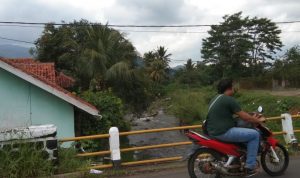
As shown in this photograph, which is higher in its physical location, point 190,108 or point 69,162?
point 190,108

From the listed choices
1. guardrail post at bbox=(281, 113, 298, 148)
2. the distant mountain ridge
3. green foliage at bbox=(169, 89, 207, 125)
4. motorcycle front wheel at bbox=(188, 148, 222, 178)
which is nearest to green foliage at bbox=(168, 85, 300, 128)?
green foliage at bbox=(169, 89, 207, 125)

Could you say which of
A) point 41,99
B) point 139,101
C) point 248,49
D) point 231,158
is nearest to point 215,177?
point 231,158

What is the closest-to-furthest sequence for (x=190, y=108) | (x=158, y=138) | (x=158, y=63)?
(x=158, y=138) → (x=190, y=108) → (x=158, y=63)

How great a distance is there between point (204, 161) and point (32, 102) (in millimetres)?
9088

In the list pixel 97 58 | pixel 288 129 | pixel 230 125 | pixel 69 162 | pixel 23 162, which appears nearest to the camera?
pixel 230 125

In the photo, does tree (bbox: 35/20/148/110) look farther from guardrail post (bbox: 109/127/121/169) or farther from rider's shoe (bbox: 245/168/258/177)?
rider's shoe (bbox: 245/168/258/177)

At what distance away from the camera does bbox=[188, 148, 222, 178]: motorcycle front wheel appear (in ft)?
24.1

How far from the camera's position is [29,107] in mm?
14992

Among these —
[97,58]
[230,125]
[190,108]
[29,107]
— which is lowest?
[230,125]

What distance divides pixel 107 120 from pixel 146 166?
8.35 metres

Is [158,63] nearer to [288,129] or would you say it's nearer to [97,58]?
[97,58]

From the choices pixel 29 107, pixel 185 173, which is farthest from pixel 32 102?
pixel 185 173

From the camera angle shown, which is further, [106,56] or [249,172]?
[106,56]

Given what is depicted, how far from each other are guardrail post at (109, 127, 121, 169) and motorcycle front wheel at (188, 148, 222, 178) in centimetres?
222
